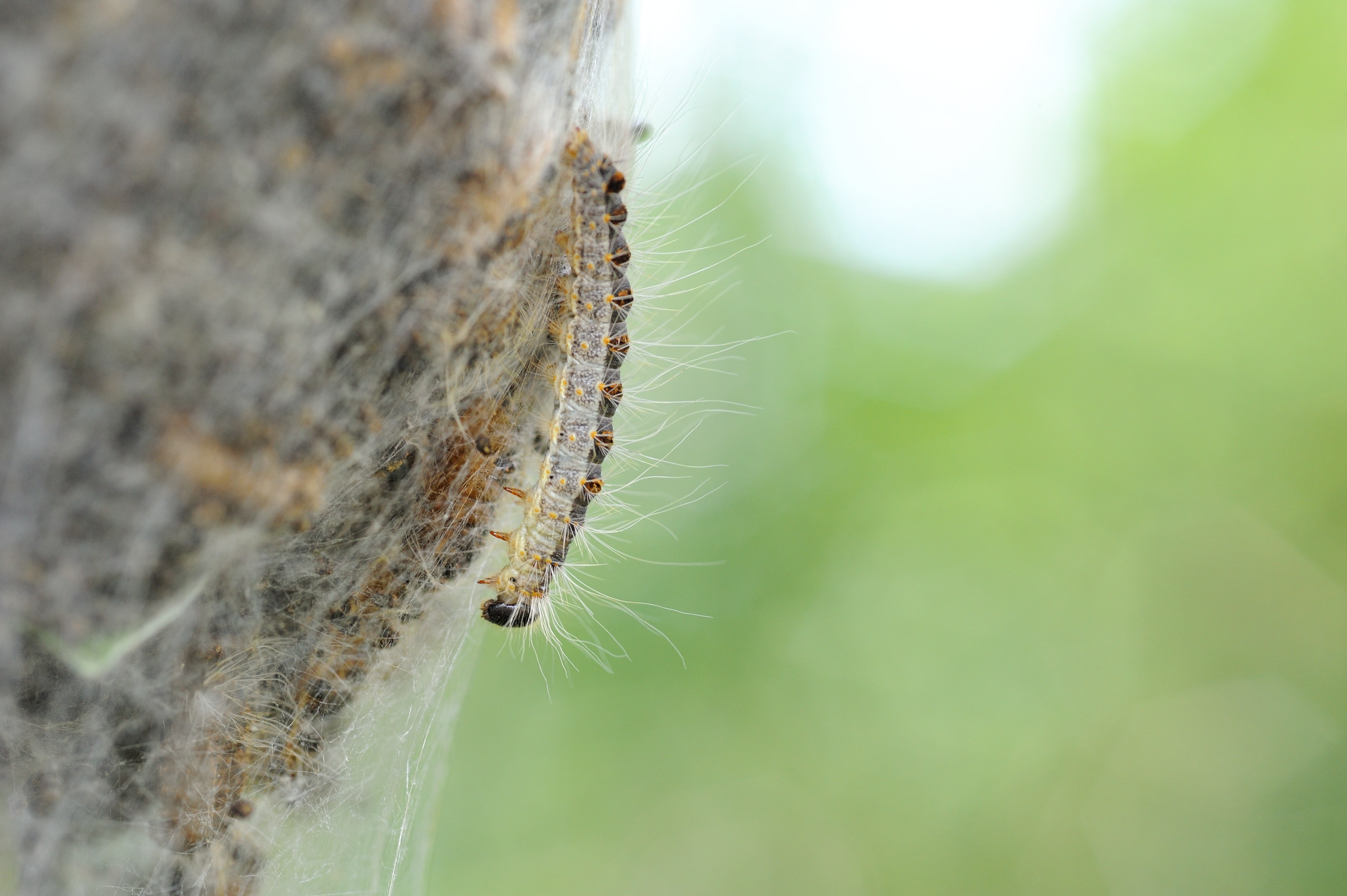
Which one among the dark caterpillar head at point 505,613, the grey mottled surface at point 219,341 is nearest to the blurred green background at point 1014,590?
the dark caterpillar head at point 505,613

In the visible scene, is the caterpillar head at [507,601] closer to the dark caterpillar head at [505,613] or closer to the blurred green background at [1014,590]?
the dark caterpillar head at [505,613]

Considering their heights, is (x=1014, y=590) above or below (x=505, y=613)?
above

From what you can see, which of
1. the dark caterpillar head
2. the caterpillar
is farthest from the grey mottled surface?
the dark caterpillar head

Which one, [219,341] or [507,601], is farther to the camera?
[507,601]

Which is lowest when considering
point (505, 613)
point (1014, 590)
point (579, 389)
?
point (505, 613)

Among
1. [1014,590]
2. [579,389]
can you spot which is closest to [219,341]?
[579,389]

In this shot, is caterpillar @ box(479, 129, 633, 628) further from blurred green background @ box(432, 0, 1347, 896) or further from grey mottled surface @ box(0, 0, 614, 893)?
blurred green background @ box(432, 0, 1347, 896)

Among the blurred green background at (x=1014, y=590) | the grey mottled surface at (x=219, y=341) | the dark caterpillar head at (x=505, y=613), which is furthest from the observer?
the blurred green background at (x=1014, y=590)

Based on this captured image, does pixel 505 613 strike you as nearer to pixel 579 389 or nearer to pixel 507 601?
pixel 507 601

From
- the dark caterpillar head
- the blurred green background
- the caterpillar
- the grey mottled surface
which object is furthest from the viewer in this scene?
the blurred green background
